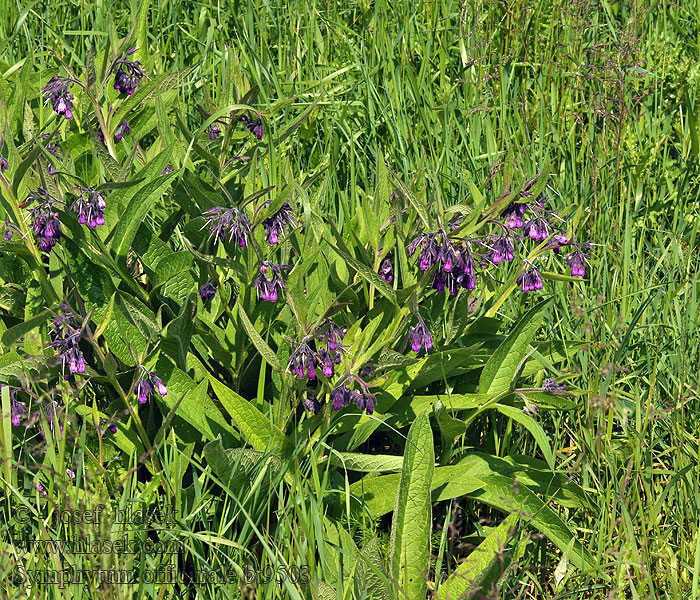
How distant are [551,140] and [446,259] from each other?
7.00ft

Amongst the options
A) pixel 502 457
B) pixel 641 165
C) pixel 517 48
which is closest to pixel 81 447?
pixel 502 457

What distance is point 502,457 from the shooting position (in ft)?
8.87

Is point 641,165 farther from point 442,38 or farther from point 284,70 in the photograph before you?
point 284,70

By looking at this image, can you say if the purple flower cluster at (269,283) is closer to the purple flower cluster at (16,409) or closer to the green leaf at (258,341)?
the green leaf at (258,341)

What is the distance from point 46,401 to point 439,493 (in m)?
1.11

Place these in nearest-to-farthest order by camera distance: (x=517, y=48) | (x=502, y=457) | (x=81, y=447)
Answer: (x=81, y=447)
(x=502, y=457)
(x=517, y=48)

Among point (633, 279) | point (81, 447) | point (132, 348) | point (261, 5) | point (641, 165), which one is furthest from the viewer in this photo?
point (261, 5)

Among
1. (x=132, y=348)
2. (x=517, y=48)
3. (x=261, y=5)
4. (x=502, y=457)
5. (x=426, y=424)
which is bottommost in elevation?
(x=502, y=457)

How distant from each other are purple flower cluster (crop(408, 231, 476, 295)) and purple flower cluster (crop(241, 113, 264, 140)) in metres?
0.79

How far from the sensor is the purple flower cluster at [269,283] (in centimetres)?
228

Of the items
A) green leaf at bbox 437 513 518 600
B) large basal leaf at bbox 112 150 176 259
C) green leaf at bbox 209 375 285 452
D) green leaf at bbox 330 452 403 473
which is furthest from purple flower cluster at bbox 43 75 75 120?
green leaf at bbox 437 513 518 600

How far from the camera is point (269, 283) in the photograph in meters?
2.29

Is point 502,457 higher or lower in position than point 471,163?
lower

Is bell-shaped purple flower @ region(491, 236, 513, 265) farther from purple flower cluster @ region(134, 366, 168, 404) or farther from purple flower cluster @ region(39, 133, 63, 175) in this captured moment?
purple flower cluster @ region(39, 133, 63, 175)
